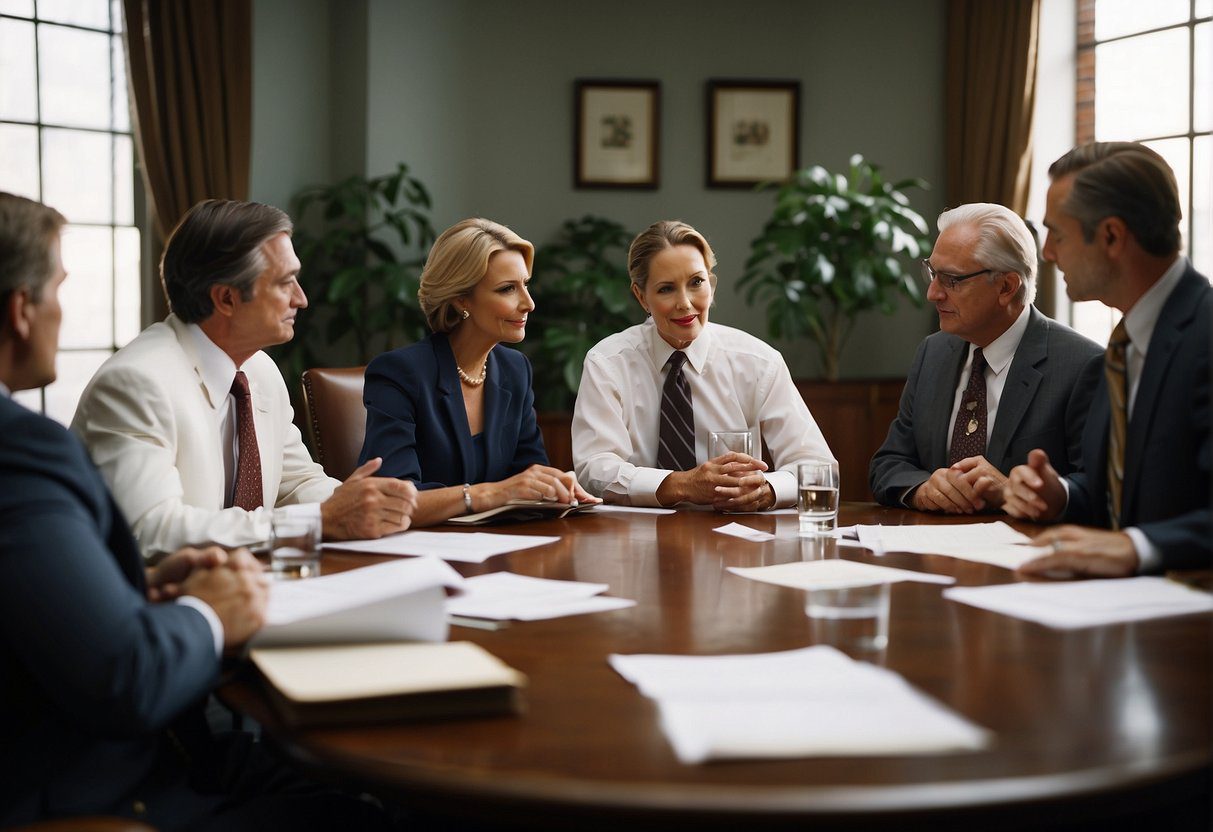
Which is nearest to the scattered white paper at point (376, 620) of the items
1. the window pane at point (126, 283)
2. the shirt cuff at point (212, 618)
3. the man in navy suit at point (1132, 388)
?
the shirt cuff at point (212, 618)

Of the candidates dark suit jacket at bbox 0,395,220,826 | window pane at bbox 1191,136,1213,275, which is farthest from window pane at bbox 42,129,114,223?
window pane at bbox 1191,136,1213,275

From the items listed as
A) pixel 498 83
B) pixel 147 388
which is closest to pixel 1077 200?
pixel 147 388

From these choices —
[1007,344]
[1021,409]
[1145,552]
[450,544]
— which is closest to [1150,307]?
A: [1145,552]

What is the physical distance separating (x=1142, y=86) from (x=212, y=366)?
15.8 feet

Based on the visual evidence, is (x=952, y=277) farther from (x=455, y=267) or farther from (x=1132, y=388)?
(x=455, y=267)

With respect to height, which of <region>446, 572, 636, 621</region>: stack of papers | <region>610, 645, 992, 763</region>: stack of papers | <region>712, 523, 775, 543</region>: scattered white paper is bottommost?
<region>446, 572, 636, 621</region>: stack of papers

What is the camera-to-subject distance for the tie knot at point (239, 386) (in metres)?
2.40

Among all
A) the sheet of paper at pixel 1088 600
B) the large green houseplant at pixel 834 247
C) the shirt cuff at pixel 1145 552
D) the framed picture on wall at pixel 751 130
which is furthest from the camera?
the framed picture on wall at pixel 751 130

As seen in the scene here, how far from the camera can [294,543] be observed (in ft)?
5.76

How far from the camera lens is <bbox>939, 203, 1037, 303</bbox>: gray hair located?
281cm

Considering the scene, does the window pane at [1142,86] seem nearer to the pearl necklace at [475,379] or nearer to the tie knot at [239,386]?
the pearl necklace at [475,379]

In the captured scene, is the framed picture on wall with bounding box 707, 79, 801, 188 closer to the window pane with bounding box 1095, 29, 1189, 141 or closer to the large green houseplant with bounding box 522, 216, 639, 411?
the large green houseplant with bounding box 522, 216, 639, 411

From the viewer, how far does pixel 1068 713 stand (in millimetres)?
1139

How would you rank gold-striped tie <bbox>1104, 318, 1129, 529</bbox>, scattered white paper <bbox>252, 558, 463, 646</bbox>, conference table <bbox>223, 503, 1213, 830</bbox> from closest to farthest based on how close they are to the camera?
conference table <bbox>223, 503, 1213, 830</bbox> → scattered white paper <bbox>252, 558, 463, 646</bbox> → gold-striped tie <bbox>1104, 318, 1129, 529</bbox>
